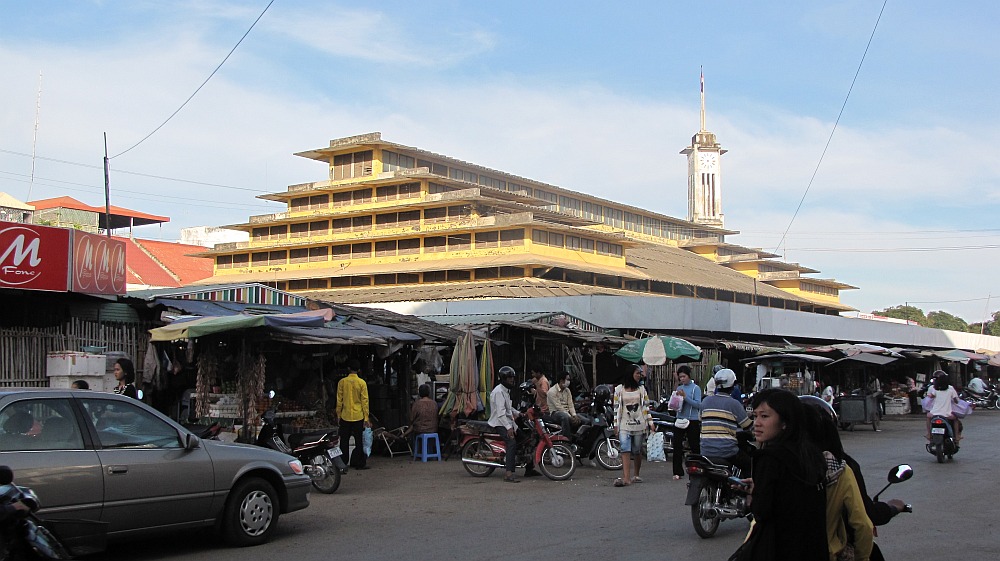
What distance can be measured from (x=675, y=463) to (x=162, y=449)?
8.18 meters

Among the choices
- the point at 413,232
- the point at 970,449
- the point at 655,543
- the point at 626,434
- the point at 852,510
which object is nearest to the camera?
the point at 852,510

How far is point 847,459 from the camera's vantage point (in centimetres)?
420

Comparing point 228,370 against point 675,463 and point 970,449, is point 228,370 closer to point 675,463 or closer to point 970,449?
point 675,463

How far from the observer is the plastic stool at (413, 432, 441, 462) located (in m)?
16.0

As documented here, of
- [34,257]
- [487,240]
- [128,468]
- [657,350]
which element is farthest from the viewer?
[487,240]

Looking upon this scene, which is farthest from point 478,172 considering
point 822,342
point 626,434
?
point 626,434

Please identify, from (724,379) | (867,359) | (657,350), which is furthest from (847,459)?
(867,359)

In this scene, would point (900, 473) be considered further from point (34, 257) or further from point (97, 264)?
point (97, 264)

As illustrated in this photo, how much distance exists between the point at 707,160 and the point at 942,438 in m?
96.4

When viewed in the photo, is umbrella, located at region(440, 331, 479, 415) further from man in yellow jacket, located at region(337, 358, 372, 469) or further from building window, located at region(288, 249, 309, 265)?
building window, located at region(288, 249, 309, 265)

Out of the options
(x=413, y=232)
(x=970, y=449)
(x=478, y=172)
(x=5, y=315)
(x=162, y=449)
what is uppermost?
(x=478, y=172)

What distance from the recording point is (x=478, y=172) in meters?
64.2

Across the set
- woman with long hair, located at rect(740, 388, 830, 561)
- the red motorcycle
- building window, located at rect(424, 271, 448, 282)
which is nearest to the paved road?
the red motorcycle

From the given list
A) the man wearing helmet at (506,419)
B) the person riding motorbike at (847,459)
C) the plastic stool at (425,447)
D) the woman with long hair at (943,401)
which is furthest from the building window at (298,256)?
the person riding motorbike at (847,459)
